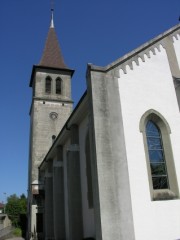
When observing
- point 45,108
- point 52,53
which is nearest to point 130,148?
point 45,108

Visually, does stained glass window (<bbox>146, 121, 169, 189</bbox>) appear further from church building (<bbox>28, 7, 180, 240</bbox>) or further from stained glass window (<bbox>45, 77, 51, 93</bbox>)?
stained glass window (<bbox>45, 77, 51, 93</bbox>)

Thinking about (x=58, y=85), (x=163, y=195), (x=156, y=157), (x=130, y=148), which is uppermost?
(x=58, y=85)

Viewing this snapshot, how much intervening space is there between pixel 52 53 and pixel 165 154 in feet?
83.6

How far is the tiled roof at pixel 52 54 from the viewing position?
99.8 feet

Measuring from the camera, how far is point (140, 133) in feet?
31.5

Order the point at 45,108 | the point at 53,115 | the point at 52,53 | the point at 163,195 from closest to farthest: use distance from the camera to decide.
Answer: the point at 163,195
the point at 53,115
the point at 45,108
the point at 52,53

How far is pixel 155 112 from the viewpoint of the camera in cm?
1032

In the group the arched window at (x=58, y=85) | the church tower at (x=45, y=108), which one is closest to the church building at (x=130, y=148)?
the church tower at (x=45, y=108)

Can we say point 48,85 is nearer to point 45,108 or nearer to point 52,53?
point 45,108

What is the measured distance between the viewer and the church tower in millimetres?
24438

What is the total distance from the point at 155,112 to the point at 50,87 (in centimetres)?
1988

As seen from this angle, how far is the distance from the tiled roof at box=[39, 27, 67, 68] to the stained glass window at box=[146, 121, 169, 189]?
→ 21.5 m

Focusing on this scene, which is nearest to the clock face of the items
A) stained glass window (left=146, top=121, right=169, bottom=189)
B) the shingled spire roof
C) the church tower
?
the church tower

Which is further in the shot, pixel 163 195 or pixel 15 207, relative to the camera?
pixel 15 207
